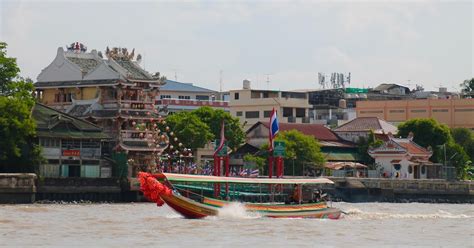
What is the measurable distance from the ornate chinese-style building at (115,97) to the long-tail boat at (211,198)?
2582 centimetres

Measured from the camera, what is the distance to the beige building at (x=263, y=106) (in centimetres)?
13425

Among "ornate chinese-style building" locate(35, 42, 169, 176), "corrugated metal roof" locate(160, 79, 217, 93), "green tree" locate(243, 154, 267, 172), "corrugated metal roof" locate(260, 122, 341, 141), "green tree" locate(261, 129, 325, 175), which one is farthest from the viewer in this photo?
"corrugated metal roof" locate(160, 79, 217, 93)

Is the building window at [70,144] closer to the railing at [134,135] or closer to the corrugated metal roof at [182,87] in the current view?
the railing at [134,135]

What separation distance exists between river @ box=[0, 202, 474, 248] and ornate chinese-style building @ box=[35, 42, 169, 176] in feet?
65.8

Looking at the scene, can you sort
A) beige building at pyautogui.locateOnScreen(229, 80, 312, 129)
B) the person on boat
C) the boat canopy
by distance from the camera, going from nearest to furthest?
the boat canopy
the person on boat
beige building at pyautogui.locateOnScreen(229, 80, 312, 129)

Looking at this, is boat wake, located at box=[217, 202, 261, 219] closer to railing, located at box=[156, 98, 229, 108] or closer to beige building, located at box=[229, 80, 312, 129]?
railing, located at box=[156, 98, 229, 108]

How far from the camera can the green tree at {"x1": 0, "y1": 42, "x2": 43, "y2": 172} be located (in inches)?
3199

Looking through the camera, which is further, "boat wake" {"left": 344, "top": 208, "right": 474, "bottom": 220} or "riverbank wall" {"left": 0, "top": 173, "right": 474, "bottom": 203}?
"riverbank wall" {"left": 0, "top": 173, "right": 474, "bottom": 203}

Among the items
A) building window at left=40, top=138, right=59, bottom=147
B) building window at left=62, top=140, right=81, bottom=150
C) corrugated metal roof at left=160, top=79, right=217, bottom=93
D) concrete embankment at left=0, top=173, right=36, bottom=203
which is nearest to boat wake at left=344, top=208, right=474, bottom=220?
concrete embankment at left=0, top=173, right=36, bottom=203

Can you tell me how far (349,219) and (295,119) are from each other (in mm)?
66099

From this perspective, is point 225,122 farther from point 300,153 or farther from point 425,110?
point 425,110

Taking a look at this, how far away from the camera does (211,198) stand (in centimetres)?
6438

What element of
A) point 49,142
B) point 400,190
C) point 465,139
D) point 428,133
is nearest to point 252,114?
point 465,139

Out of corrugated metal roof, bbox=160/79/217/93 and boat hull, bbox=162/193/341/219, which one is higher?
corrugated metal roof, bbox=160/79/217/93
